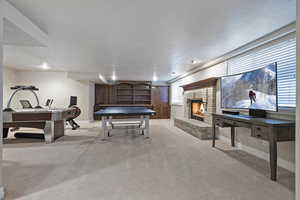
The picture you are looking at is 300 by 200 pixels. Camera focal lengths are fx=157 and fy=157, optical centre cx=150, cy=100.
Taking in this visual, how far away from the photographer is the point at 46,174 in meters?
2.21

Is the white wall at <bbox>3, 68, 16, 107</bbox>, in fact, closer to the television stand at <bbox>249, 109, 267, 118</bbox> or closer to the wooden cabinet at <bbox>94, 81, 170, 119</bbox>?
the wooden cabinet at <bbox>94, 81, 170, 119</bbox>

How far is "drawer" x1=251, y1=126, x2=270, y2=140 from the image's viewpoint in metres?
2.16

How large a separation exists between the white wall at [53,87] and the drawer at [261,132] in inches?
261

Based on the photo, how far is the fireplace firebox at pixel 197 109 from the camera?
211 inches

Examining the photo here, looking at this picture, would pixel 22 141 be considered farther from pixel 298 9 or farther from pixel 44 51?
pixel 298 9

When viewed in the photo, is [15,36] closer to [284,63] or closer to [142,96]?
[284,63]

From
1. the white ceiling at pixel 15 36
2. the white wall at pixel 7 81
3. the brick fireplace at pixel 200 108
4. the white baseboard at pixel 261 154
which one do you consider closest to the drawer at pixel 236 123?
the white baseboard at pixel 261 154

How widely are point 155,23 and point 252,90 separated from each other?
223cm

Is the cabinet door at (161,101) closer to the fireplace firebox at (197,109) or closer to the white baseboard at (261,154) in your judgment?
the fireplace firebox at (197,109)

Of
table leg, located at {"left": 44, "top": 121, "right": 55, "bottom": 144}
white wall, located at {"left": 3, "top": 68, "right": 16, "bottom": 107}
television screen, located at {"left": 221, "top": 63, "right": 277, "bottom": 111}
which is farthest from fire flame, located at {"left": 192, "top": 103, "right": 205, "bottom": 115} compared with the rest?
white wall, located at {"left": 3, "top": 68, "right": 16, "bottom": 107}

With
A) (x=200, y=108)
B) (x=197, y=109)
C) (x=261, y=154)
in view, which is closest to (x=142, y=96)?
(x=197, y=109)

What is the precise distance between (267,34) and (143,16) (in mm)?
2188

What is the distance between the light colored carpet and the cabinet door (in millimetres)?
5680

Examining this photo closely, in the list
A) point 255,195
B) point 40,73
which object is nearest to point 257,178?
point 255,195
